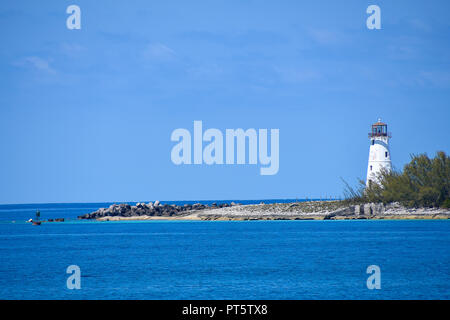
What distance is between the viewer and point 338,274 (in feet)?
139

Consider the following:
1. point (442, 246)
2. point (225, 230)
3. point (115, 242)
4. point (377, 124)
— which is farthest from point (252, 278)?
point (377, 124)

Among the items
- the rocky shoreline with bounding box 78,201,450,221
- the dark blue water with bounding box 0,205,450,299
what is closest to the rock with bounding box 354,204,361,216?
the rocky shoreline with bounding box 78,201,450,221

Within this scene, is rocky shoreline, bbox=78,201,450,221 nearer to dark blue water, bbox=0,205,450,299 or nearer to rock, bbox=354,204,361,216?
rock, bbox=354,204,361,216

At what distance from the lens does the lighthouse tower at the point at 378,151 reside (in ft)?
294

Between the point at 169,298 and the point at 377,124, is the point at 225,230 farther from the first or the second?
the point at 169,298

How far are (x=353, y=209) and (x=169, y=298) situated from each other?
6456 centimetres

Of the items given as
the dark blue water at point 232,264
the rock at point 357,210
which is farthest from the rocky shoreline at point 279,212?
the dark blue water at point 232,264

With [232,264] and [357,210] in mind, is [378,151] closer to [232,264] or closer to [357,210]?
[357,210]

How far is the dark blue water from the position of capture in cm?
3628

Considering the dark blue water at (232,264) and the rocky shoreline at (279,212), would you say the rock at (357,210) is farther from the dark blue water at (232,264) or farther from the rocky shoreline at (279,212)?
the dark blue water at (232,264)

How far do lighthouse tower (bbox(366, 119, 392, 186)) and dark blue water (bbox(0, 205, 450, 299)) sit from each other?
12.6 m

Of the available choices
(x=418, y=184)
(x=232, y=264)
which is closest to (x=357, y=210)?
(x=418, y=184)

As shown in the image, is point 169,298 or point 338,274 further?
point 338,274
